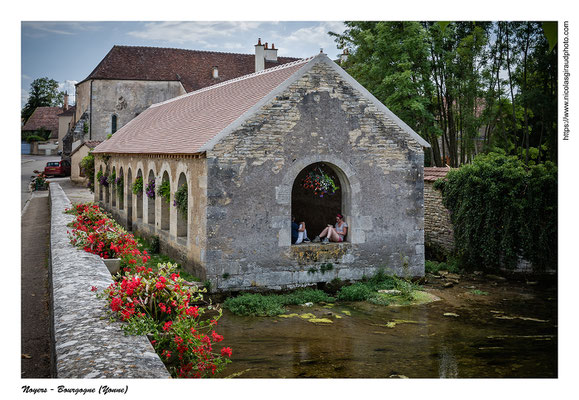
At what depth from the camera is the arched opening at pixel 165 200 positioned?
14.0 m

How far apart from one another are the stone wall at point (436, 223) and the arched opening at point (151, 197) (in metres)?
8.14

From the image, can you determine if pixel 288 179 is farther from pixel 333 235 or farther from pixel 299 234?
pixel 333 235

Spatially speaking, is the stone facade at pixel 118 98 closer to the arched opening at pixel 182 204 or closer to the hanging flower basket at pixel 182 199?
the arched opening at pixel 182 204

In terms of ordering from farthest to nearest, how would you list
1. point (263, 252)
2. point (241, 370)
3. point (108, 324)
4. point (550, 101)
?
point (263, 252)
point (550, 101)
point (241, 370)
point (108, 324)

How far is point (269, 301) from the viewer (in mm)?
11016

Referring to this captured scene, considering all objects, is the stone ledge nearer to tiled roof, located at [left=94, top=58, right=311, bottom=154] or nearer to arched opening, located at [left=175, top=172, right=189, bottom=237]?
tiled roof, located at [left=94, top=58, right=311, bottom=154]

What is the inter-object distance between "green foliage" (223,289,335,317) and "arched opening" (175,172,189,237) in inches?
110

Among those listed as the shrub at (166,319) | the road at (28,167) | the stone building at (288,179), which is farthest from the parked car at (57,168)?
the shrub at (166,319)

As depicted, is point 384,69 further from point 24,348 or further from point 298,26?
point 24,348

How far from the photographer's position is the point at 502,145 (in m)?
22.5

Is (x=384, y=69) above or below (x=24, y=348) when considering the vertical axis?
above

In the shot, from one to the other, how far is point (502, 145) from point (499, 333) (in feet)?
47.6

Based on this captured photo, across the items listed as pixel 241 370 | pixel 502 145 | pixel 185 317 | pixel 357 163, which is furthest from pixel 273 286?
pixel 502 145

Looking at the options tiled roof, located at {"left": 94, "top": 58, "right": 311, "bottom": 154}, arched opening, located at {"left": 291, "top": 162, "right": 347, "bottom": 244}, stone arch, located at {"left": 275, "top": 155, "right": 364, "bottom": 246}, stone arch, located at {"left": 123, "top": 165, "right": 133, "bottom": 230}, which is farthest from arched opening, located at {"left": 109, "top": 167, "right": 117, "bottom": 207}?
stone arch, located at {"left": 275, "top": 155, "right": 364, "bottom": 246}
